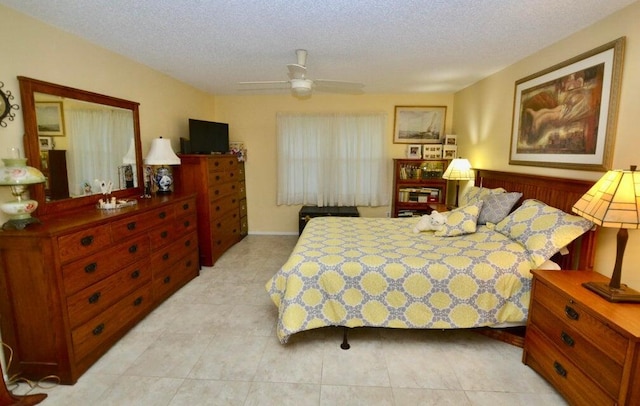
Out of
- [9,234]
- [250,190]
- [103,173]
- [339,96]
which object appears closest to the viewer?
[9,234]

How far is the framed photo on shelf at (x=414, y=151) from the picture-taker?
4.93 m

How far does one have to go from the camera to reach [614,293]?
1.68 meters

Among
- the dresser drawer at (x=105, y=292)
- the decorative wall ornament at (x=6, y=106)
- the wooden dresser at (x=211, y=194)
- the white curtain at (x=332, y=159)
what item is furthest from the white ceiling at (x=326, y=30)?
the dresser drawer at (x=105, y=292)

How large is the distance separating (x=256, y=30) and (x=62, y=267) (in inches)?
83.8

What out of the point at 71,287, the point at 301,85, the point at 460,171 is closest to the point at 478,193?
the point at 460,171

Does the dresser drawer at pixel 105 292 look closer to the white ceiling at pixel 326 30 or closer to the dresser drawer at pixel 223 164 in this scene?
the dresser drawer at pixel 223 164

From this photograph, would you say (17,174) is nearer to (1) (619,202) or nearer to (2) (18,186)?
(2) (18,186)

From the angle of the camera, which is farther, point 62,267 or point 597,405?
point 62,267

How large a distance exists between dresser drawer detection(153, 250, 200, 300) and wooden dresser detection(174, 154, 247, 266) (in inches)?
15.4

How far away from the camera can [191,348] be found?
2.33 m

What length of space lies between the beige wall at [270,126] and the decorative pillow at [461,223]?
2.37 m

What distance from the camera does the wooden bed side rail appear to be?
2.23 meters

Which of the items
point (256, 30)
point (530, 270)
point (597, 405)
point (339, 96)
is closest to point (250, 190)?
point (339, 96)

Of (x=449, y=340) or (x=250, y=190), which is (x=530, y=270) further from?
(x=250, y=190)
